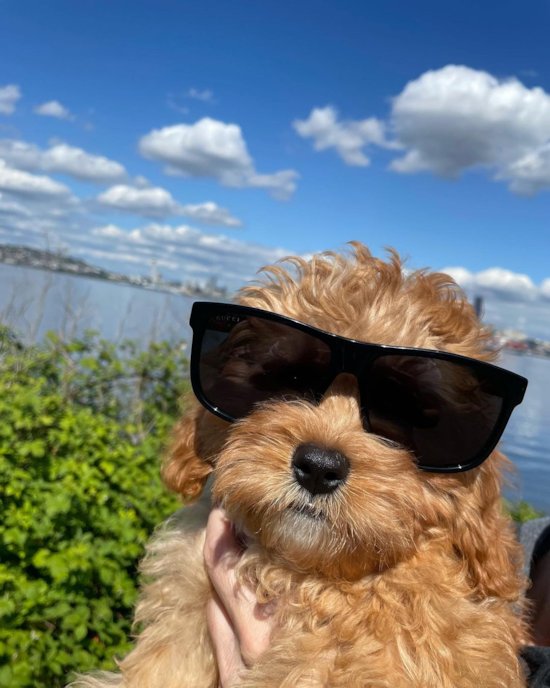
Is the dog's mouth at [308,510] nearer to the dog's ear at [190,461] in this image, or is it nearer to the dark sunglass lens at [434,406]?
the dark sunglass lens at [434,406]

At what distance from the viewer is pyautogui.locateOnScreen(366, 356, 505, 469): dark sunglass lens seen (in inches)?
71.6

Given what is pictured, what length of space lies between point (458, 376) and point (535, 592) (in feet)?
4.14

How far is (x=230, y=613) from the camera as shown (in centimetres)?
187

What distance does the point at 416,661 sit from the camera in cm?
152

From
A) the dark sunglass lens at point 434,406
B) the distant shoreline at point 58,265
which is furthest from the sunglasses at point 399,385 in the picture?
the distant shoreline at point 58,265

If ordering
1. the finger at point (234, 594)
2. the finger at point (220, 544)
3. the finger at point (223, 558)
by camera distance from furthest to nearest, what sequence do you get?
the finger at point (220, 544) → the finger at point (223, 558) → the finger at point (234, 594)

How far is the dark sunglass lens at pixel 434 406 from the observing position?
71.6 inches

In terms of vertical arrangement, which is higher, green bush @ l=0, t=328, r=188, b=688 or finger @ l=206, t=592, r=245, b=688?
finger @ l=206, t=592, r=245, b=688

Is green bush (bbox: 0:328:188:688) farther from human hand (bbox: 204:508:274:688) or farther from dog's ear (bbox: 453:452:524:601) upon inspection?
dog's ear (bbox: 453:452:524:601)

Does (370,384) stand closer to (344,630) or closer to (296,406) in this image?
(296,406)

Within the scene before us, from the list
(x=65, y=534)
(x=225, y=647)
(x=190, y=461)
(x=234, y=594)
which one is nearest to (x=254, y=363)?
(x=190, y=461)

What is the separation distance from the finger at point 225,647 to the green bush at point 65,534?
2.86 feet

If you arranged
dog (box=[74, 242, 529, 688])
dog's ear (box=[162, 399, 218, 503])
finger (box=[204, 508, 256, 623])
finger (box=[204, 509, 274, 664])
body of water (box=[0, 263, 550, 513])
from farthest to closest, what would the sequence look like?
body of water (box=[0, 263, 550, 513]) → dog's ear (box=[162, 399, 218, 503]) → finger (box=[204, 508, 256, 623]) → finger (box=[204, 509, 274, 664]) → dog (box=[74, 242, 529, 688])

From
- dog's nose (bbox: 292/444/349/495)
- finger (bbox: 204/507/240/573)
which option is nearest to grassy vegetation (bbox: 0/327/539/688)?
finger (bbox: 204/507/240/573)
